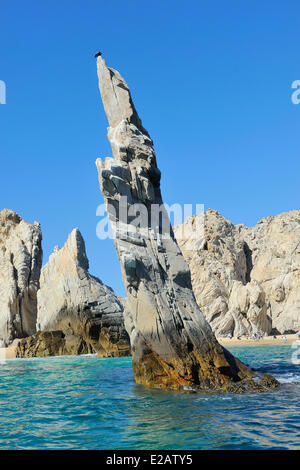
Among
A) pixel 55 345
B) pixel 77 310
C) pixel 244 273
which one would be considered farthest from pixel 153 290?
pixel 244 273

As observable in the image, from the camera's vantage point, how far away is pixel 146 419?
30.9ft

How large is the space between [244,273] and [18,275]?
133 ft

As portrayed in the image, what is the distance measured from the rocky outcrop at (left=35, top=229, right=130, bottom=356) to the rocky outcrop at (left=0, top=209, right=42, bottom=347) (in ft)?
44.6

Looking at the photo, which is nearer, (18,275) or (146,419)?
(146,419)

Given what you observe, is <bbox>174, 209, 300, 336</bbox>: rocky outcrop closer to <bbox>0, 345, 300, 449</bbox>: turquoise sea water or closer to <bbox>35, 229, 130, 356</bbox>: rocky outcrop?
<bbox>35, 229, 130, 356</bbox>: rocky outcrop

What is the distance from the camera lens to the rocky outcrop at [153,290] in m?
13.5

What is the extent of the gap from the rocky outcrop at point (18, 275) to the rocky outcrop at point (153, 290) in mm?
37201

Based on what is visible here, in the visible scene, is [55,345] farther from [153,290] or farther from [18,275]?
[153,290]

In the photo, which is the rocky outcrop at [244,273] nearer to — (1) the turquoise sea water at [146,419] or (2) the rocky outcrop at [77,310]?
(2) the rocky outcrop at [77,310]

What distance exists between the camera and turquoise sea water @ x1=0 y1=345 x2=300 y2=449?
7.70 meters

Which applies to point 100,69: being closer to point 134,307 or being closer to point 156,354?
point 134,307

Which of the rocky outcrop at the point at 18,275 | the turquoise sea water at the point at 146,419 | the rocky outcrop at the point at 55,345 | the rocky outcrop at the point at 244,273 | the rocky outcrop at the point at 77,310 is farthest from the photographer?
the rocky outcrop at the point at 244,273

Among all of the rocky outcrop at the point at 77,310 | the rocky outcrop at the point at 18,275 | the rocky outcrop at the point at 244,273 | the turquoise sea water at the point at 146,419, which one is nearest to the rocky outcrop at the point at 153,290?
the turquoise sea water at the point at 146,419
